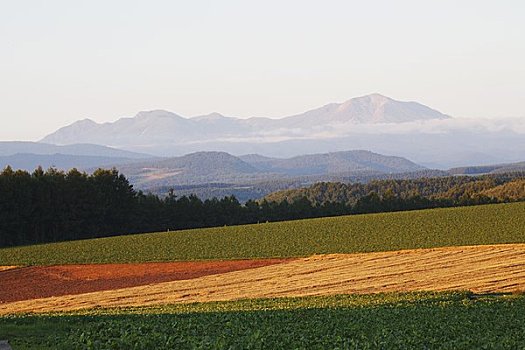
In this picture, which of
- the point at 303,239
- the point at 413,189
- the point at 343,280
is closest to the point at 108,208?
the point at 303,239

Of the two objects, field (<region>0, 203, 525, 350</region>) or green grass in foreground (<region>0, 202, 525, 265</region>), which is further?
green grass in foreground (<region>0, 202, 525, 265</region>)

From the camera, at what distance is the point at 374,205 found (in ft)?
309

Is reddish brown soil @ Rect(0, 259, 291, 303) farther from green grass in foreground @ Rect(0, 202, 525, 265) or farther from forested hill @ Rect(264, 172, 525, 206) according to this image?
forested hill @ Rect(264, 172, 525, 206)

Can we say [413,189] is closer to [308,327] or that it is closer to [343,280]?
[343,280]

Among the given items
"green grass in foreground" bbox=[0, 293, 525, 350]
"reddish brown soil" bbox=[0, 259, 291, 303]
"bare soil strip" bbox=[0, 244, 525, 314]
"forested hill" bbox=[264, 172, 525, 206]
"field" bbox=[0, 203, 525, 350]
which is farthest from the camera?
"forested hill" bbox=[264, 172, 525, 206]

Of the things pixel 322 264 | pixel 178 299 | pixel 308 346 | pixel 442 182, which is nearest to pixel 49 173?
pixel 322 264

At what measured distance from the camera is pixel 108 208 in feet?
277

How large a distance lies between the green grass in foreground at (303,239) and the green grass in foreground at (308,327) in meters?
25.9

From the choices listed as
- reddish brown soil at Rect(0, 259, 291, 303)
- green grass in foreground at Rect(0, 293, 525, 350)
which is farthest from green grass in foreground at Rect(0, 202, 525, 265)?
green grass in foreground at Rect(0, 293, 525, 350)

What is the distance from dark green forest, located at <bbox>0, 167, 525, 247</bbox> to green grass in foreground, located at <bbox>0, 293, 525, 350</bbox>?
51.2 meters

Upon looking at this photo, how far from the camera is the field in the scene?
64.2 feet

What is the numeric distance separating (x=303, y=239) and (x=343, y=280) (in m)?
21.1

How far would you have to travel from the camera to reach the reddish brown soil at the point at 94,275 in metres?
47.1

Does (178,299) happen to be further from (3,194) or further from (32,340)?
(3,194)
